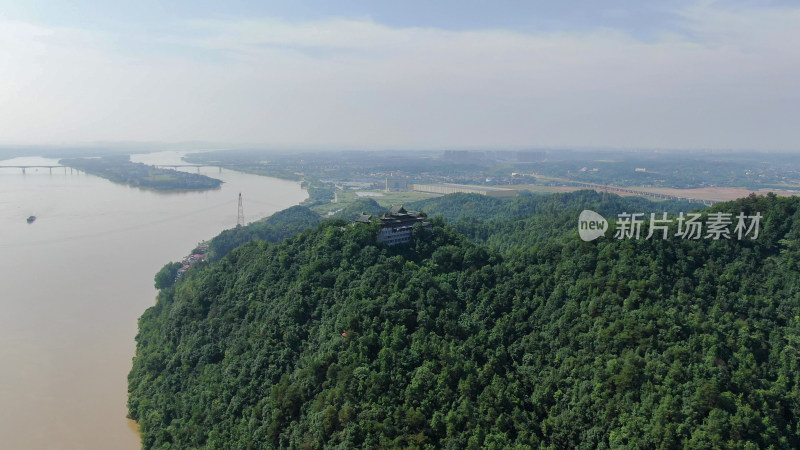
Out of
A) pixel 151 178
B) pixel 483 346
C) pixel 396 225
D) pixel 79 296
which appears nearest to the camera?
pixel 483 346

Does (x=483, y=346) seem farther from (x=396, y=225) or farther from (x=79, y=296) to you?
(x=79, y=296)

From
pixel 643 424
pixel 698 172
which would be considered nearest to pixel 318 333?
pixel 643 424

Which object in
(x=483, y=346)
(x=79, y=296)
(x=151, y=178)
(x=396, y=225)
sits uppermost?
(x=396, y=225)

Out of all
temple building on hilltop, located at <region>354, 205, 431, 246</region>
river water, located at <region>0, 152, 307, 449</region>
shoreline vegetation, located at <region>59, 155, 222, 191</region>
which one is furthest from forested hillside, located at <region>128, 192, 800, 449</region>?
shoreline vegetation, located at <region>59, 155, 222, 191</region>

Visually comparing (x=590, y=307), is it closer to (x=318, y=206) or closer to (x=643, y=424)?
(x=643, y=424)

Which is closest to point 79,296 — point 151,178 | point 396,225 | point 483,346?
point 396,225

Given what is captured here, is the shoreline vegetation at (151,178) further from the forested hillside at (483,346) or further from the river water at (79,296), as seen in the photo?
the forested hillside at (483,346)

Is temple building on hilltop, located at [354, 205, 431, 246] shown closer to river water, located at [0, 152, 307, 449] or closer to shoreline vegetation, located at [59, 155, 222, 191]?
river water, located at [0, 152, 307, 449]
